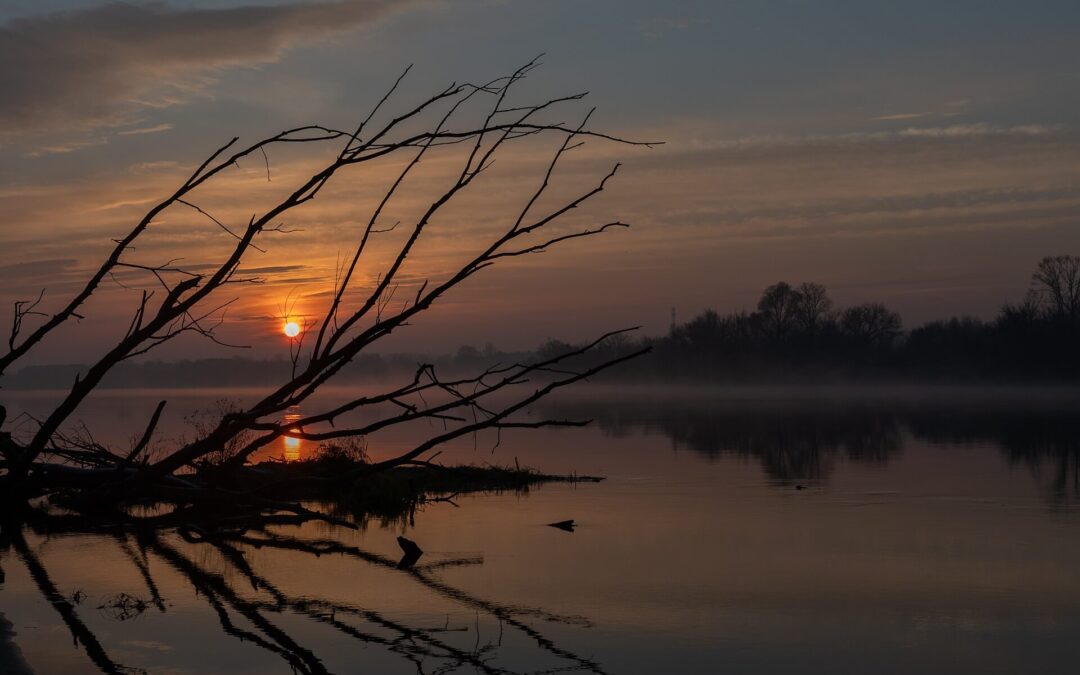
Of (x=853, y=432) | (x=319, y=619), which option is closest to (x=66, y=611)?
(x=319, y=619)

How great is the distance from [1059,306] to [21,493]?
404 ft

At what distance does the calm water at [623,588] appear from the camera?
12.1 meters

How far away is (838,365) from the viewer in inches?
5453

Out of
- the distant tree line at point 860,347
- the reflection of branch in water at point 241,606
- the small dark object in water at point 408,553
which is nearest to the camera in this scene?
the reflection of branch in water at point 241,606

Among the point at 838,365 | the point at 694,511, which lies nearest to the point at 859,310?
the point at 838,365

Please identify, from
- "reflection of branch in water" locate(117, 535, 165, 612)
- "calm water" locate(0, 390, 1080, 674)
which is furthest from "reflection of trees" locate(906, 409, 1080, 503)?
"reflection of branch in water" locate(117, 535, 165, 612)

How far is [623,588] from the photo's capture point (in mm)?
15930

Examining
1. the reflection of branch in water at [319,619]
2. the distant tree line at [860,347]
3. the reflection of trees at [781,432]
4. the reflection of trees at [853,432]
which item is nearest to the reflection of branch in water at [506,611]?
the reflection of branch in water at [319,619]

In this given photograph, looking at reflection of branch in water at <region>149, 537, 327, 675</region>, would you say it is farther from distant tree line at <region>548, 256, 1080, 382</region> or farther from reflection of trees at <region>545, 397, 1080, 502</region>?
distant tree line at <region>548, 256, 1080, 382</region>

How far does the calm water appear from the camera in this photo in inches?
478

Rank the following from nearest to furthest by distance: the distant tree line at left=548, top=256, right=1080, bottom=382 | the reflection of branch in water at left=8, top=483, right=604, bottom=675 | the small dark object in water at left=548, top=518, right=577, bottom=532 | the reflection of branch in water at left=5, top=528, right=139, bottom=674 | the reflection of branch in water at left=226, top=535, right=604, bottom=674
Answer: the reflection of branch in water at left=5, top=528, right=139, bottom=674 → the reflection of branch in water at left=8, top=483, right=604, bottom=675 → the reflection of branch in water at left=226, top=535, right=604, bottom=674 → the small dark object in water at left=548, top=518, right=577, bottom=532 → the distant tree line at left=548, top=256, right=1080, bottom=382

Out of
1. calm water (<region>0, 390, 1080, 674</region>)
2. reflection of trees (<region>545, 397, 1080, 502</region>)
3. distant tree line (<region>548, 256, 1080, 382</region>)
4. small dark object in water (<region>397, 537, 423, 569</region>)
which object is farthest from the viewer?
distant tree line (<region>548, 256, 1080, 382</region>)

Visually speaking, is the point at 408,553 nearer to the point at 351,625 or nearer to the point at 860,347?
the point at 351,625

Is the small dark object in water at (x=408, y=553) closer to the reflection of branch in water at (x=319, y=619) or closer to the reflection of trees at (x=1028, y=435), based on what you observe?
the reflection of branch in water at (x=319, y=619)
